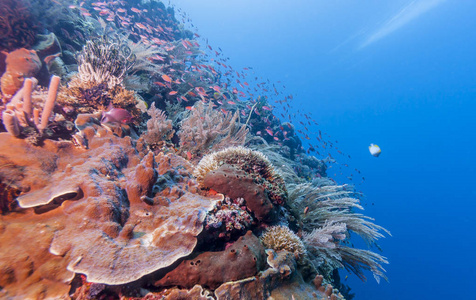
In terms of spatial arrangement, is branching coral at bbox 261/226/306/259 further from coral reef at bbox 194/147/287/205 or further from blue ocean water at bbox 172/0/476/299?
blue ocean water at bbox 172/0/476/299

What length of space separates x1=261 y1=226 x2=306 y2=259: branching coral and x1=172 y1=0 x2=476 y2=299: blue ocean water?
45716 millimetres

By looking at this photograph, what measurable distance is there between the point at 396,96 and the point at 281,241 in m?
150

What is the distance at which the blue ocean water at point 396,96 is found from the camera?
178ft

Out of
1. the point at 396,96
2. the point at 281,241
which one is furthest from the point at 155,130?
the point at 396,96

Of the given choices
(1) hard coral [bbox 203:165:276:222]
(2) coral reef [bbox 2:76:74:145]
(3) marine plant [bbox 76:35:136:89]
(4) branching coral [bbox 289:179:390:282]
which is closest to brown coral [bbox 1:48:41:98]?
(3) marine plant [bbox 76:35:136:89]

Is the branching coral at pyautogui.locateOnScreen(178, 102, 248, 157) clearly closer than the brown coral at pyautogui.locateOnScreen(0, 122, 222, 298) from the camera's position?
No

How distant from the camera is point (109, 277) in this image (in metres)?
1.50

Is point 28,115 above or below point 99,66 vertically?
below

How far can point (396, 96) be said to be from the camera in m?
115

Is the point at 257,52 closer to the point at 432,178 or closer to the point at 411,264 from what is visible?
the point at 432,178

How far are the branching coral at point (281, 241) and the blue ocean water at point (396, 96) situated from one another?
150 ft

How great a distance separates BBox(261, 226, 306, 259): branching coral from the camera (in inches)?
107

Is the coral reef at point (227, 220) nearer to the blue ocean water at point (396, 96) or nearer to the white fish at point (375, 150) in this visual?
the white fish at point (375, 150)

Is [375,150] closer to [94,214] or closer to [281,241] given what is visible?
[281,241]
